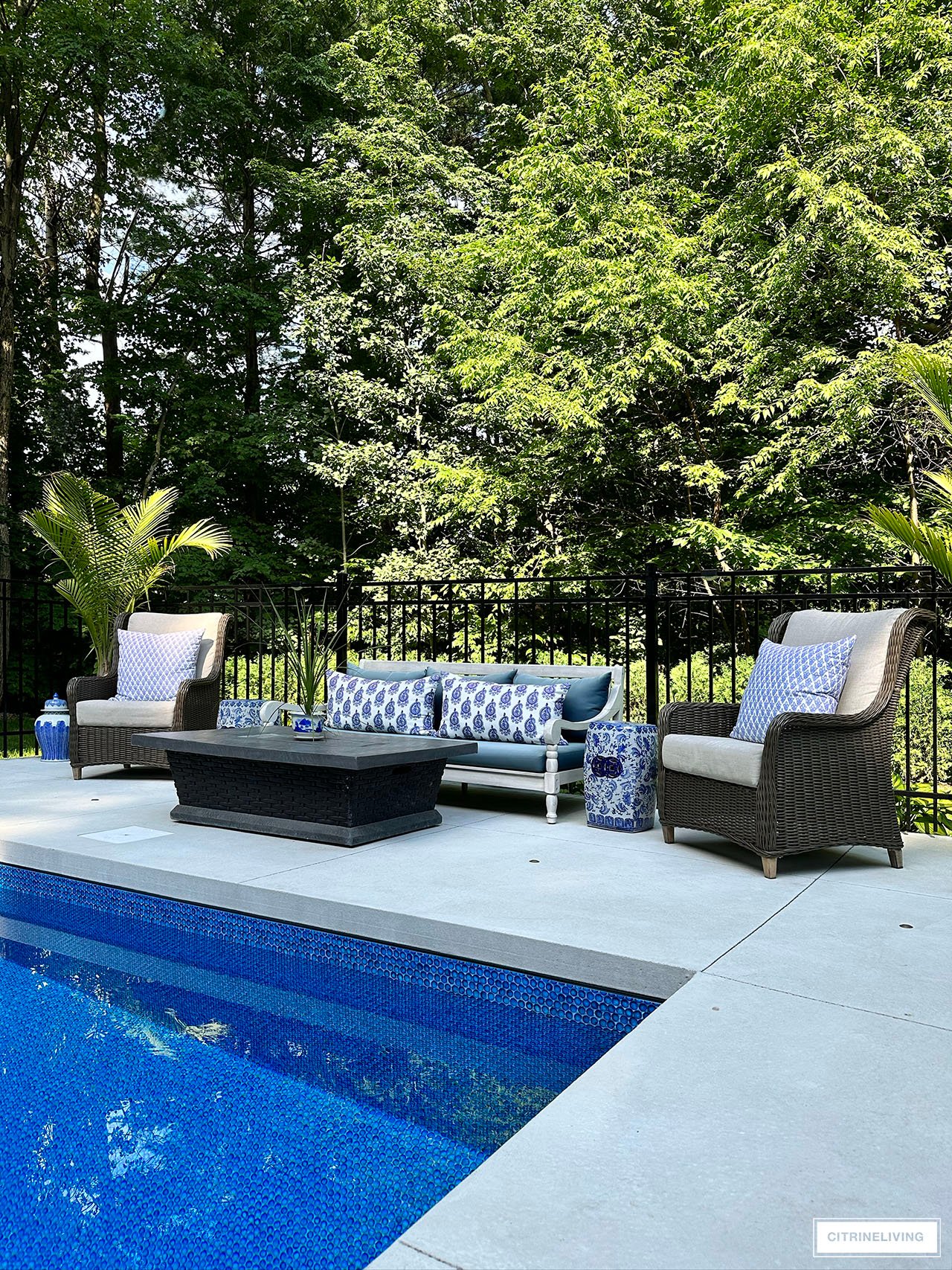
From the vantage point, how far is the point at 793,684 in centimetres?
346

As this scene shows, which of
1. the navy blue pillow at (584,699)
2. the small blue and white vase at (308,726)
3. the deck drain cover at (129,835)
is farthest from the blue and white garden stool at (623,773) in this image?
the deck drain cover at (129,835)

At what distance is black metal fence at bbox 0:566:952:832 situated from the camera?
18.7ft

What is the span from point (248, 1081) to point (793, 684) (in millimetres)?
2438

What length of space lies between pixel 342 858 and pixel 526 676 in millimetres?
1592

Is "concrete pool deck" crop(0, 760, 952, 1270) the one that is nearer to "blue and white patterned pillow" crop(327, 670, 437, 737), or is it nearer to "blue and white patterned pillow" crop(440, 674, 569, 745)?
"blue and white patterned pillow" crop(440, 674, 569, 745)

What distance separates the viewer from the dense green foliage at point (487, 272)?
770 centimetres

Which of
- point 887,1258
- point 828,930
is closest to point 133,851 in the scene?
point 828,930

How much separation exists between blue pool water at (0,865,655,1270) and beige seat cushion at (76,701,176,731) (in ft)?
7.67

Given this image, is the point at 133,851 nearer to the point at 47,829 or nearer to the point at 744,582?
the point at 47,829

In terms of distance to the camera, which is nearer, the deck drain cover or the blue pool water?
the blue pool water

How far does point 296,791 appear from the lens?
3758mm

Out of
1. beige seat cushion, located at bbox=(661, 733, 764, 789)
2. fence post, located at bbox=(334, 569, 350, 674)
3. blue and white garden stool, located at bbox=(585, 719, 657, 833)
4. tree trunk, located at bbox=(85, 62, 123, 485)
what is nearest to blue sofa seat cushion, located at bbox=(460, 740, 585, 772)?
blue and white garden stool, located at bbox=(585, 719, 657, 833)

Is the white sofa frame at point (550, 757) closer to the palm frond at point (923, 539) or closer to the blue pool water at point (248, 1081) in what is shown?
the palm frond at point (923, 539)

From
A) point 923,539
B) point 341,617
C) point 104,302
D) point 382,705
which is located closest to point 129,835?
point 382,705
